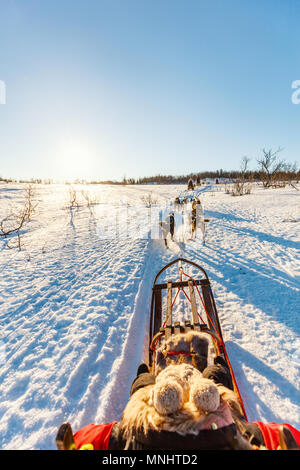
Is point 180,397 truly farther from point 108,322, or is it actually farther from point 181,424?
point 108,322

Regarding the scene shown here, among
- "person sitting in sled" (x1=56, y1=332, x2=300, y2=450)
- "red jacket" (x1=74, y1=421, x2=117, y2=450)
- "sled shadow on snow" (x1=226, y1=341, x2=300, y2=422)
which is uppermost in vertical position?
"person sitting in sled" (x1=56, y1=332, x2=300, y2=450)

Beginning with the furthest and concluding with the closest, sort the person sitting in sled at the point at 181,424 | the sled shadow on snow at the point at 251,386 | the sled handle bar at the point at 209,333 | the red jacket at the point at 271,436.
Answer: the sled handle bar at the point at 209,333 < the sled shadow on snow at the point at 251,386 < the red jacket at the point at 271,436 < the person sitting in sled at the point at 181,424

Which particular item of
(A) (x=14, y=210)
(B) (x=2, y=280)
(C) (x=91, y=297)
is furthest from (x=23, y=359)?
(A) (x=14, y=210)

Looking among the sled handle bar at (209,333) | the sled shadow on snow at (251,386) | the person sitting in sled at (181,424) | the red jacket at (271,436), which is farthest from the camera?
the sled handle bar at (209,333)

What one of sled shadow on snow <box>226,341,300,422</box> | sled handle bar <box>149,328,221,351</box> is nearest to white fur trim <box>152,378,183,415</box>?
sled handle bar <box>149,328,221,351</box>

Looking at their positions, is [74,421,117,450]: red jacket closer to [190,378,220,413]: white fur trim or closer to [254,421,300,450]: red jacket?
[190,378,220,413]: white fur trim

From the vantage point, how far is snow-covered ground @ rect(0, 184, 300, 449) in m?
1.88

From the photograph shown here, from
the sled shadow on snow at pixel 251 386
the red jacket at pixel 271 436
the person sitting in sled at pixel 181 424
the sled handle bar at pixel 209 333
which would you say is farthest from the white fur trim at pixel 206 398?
the sled shadow on snow at pixel 251 386

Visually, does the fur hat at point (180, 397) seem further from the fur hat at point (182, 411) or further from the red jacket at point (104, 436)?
the red jacket at point (104, 436)

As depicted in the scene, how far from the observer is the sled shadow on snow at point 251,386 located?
70.4 inches

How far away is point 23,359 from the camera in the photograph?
7.82 feet

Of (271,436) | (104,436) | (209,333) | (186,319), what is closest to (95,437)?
(104,436)

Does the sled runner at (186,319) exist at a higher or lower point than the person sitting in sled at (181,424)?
lower

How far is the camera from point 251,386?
2.01 m
